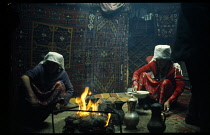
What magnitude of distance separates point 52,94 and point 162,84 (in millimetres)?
2130

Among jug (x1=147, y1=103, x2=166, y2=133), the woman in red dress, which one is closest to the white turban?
the woman in red dress

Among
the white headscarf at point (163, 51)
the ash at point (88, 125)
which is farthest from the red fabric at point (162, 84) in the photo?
the ash at point (88, 125)

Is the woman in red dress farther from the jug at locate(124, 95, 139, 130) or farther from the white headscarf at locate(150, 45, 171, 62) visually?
the jug at locate(124, 95, 139, 130)

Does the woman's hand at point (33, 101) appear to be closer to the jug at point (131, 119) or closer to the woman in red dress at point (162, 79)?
the jug at point (131, 119)

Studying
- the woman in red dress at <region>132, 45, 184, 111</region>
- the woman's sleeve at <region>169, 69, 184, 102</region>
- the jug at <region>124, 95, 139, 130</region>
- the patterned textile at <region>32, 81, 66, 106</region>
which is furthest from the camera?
the woman in red dress at <region>132, 45, 184, 111</region>

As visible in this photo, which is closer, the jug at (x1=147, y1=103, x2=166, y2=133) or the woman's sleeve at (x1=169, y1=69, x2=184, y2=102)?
the jug at (x1=147, y1=103, x2=166, y2=133)

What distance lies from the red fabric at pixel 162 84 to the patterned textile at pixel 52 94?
155 cm

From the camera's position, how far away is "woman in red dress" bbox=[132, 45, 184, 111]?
3395 millimetres

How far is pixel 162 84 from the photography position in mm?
3443

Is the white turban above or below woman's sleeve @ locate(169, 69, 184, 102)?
above

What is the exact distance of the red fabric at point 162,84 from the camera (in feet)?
11.0

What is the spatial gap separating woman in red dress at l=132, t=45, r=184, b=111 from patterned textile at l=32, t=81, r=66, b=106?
4.84 ft

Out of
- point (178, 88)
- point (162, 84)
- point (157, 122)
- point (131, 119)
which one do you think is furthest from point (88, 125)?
point (178, 88)

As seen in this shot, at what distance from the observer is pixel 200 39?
170 cm
